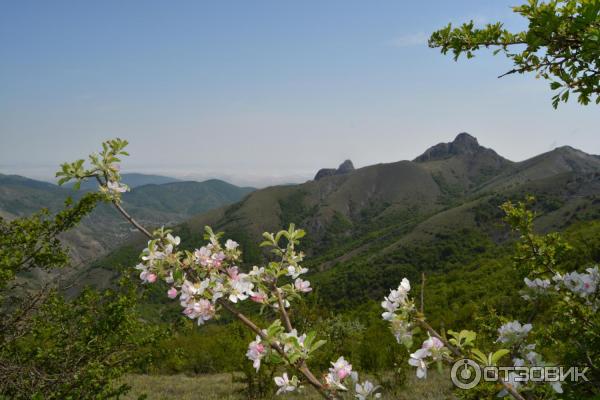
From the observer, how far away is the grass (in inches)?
313

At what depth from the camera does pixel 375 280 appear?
99750 millimetres

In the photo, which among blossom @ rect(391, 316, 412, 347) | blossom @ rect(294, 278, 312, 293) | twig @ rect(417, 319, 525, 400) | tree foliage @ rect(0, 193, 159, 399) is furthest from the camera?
tree foliage @ rect(0, 193, 159, 399)

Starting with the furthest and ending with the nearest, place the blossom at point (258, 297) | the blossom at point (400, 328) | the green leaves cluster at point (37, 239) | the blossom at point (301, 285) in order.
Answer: the green leaves cluster at point (37, 239)
the blossom at point (301, 285)
the blossom at point (258, 297)
the blossom at point (400, 328)

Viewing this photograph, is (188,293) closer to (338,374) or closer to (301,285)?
(301,285)

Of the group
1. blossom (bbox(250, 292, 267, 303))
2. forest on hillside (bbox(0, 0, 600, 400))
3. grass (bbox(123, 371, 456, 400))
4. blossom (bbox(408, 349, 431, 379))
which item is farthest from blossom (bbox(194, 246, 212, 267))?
grass (bbox(123, 371, 456, 400))

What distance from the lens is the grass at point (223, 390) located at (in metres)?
7.95

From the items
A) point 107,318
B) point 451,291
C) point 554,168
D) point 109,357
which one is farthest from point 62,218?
point 554,168

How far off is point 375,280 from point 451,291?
5942 cm

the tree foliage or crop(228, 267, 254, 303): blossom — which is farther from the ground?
crop(228, 267, 254, 303): blossom

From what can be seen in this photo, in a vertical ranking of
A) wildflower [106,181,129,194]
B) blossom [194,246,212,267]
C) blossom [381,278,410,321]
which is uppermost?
wildflower [106,181,129,194]

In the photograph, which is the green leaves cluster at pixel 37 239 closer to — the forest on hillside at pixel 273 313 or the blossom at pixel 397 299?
the forest on hillside at pixel 273 313

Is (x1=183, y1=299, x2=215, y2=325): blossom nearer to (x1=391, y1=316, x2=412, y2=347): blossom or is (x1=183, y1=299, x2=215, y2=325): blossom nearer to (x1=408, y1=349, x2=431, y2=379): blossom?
(x1=391, y1=316, x2=412, y2=347): blossom

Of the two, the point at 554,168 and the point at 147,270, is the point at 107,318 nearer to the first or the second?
the point at 147,270

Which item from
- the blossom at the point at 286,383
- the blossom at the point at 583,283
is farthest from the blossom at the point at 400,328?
the blossom at the point at 583,283
